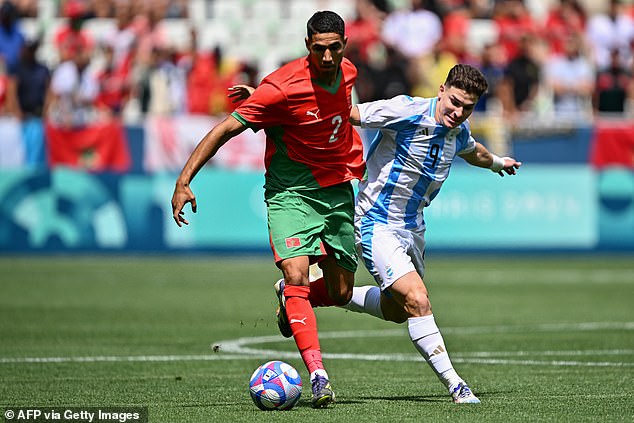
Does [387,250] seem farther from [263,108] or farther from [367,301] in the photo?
[263,108]

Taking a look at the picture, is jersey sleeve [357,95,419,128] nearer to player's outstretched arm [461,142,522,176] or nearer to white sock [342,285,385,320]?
player's outstretched arm [461,142,522,176]

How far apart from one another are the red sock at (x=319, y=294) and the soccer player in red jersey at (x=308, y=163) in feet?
0.93

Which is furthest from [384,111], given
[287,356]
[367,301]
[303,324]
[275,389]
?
[287,356]

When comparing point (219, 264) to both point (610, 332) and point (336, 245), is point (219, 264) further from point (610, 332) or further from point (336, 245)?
point (336, 245)

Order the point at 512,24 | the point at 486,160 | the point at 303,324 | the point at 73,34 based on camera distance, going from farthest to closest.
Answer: the point at 512,24 < the point at 73,34 < the point at 486,160 < the point at 303,324

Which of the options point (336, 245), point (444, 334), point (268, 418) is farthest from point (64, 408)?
point (444, 334)

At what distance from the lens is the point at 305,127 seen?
8.43 m

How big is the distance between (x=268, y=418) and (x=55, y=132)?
48.7 feet

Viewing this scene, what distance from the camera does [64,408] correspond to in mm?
7570

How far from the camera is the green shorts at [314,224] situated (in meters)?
8.31

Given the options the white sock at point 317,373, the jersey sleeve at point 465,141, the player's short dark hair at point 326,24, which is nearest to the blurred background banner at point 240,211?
the jersey sleeve at point 465,141

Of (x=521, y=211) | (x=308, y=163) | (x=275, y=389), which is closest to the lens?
(x=275, y=389)

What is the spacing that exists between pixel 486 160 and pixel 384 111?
1.06 metres

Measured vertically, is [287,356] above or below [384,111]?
below
